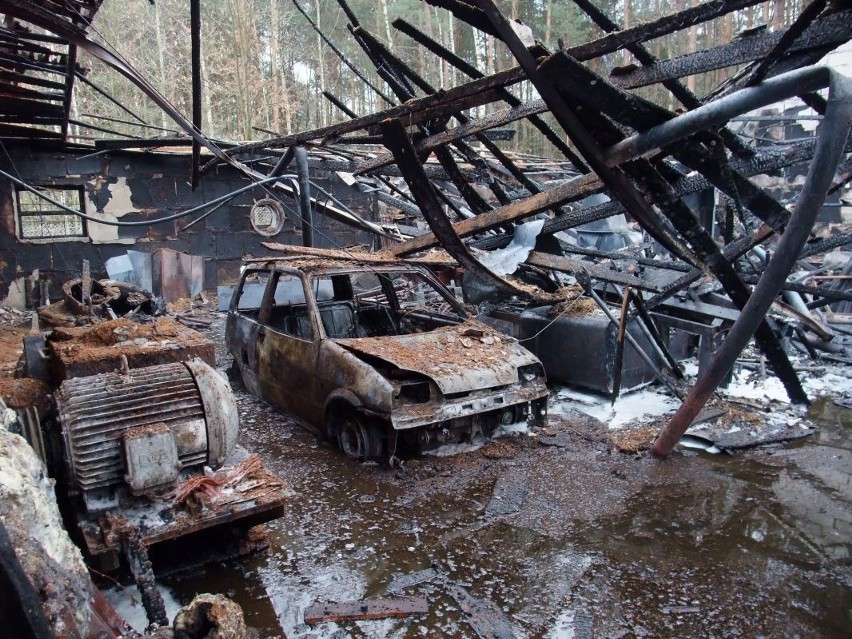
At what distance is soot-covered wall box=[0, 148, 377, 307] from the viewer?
1184 centimetres

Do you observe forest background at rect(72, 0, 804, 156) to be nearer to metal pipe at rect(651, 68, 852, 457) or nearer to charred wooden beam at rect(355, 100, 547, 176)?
charred wooden beam at rect(355, 100, 547, 176)

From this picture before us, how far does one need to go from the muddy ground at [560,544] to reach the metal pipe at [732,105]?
8.14 feet

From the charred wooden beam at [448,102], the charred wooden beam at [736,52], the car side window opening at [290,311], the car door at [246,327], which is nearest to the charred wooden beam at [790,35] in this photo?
the charred wooden beam at [736,52]

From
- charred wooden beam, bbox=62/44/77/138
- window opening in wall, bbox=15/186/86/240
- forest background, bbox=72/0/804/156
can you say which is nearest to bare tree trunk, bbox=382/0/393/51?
forest background, bbox=72/0/804/156

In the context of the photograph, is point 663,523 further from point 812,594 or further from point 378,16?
point 378,16

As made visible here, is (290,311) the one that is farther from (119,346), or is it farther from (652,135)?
(652,135)

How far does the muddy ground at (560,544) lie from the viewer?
2994mm

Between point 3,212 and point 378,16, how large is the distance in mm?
16652

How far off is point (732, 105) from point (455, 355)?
285cm

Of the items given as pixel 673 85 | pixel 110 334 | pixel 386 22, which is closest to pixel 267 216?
pixel 110 334

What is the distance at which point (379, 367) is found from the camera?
4.78m

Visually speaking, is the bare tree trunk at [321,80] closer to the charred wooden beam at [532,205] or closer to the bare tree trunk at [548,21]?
the bare tree trunk at [548,21]

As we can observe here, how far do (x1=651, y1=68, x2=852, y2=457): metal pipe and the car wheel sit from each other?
2488mm

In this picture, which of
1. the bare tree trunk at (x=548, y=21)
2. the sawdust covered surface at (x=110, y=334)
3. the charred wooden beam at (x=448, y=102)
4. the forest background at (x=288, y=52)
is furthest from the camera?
the forest background at (x=288, y=52)
